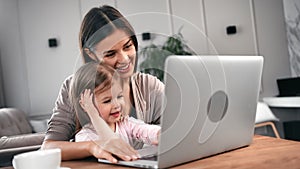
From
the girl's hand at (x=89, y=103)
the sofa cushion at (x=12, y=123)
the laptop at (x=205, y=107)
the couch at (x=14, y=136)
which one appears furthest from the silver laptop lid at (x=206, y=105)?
the sofa cushion at (x=12, y=123)

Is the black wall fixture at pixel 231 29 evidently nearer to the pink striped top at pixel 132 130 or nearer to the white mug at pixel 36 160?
the pink striped top at pixel 132 130

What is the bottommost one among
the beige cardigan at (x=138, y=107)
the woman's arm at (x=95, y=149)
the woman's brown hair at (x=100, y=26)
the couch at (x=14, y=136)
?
the couch at (x=14, y=136)

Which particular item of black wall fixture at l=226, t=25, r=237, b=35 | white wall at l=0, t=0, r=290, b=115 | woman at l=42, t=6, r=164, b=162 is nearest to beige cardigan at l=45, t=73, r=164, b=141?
woman at l=42, t=6, r=164, b=162

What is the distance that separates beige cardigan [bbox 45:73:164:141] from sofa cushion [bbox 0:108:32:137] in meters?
2.43

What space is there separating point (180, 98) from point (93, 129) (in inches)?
11.9

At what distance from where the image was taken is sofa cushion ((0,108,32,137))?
11.6 ft

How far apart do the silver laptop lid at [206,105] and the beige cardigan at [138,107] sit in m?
0.04

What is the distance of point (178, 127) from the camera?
0.77m

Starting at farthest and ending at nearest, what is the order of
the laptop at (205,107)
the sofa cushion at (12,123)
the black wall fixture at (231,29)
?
the black wall fixture at (231,29) < the sofa cushion at (12,123) < the laptop at (205,107)

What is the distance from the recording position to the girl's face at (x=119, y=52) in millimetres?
901

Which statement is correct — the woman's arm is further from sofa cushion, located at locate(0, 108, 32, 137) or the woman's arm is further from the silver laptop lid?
sofa cushion, located at locate(0, 108, 32, 137)

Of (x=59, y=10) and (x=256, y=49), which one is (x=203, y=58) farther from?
(x=256, y=49)

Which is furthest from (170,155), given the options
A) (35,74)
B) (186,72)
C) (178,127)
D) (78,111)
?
(35,74)

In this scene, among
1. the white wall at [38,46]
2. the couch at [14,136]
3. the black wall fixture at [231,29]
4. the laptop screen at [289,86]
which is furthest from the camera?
the black wall fixture at [231,29]
